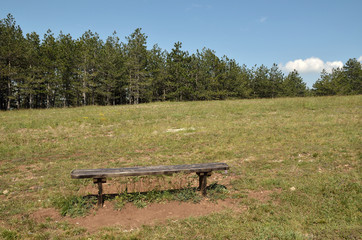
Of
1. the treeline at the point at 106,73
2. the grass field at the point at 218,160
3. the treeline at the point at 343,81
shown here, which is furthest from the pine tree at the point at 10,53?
the treeline at the point at 343,81

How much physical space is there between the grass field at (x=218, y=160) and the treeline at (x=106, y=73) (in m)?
26.1

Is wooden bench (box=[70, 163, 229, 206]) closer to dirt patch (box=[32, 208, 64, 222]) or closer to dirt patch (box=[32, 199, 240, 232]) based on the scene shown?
dirt patch (box=[32, 199, 240, 232])

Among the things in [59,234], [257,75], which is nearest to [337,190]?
[59,234]

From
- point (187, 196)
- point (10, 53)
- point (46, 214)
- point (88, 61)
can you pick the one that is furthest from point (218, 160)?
point (88, 61)

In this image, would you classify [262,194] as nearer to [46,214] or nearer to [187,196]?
[187,196]

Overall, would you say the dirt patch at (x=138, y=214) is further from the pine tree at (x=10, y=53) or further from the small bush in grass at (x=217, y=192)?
the pine tree at (x=10, y=53)

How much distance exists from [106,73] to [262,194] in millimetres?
47828

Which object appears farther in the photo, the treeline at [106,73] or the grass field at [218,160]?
the treeline at [106,73]

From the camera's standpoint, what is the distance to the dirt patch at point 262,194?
549cm

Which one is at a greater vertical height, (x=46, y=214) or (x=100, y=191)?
(x=100, y=191)

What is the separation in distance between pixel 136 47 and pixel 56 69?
17147 mm

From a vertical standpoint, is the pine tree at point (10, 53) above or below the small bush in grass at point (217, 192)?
above

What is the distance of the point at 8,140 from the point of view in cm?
1223

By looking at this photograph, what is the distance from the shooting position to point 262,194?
18.9ft
